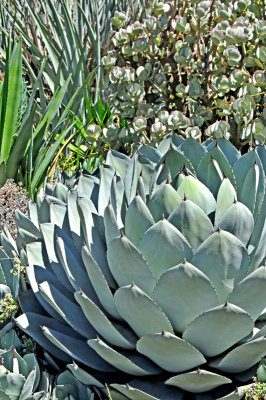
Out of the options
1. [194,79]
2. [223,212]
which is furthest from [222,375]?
[194,79]

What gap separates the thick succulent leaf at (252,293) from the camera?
1452 mm

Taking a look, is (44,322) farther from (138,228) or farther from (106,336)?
(138,228)

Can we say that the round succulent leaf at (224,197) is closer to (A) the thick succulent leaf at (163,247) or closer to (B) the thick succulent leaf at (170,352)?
(A) the thick succulent leaf at (163,247)

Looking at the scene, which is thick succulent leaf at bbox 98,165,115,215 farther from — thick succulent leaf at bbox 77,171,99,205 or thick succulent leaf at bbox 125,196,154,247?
thick succulent leaf at bbox 125,196,154,247

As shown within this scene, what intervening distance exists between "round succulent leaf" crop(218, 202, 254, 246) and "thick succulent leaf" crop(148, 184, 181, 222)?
0.15 metres

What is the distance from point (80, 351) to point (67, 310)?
0.42ft

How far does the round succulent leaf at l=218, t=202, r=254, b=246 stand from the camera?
156 centimetres

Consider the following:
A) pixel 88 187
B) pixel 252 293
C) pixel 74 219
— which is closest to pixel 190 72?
pixel 88 187

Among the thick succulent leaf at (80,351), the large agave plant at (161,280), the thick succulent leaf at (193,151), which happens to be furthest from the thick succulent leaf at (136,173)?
the thick succulent leaf at (80,351)

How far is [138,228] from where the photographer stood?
164 centimetres

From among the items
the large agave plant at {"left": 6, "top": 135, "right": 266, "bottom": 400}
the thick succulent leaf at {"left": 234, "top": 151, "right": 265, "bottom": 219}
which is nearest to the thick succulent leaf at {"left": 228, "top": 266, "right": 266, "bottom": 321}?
the large agave plant at {"left": 6, "top": 135, "right": 266, "bottom": 400}

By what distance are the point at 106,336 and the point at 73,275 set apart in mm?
239

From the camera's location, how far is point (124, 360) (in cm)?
150

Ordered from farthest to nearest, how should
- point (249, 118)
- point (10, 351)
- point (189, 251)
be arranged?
1. point (249, 118)
2. point (10, 351)
3. point (189, 251)
